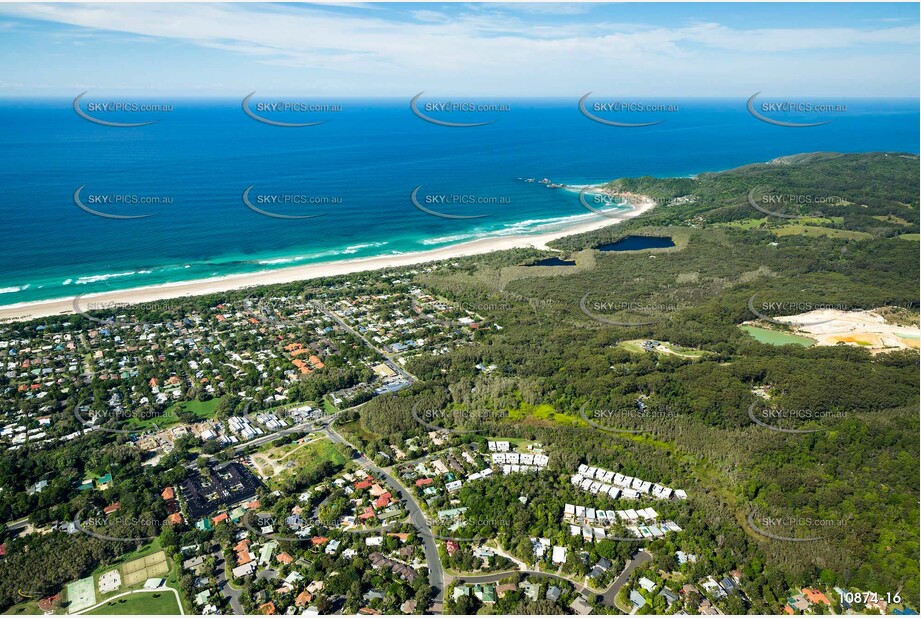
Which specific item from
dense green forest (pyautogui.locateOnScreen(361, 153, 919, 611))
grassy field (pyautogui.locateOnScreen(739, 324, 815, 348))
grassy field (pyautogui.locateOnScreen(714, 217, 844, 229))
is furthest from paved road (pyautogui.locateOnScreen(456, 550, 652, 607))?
grassy field (pyautogui.locateOnScreen(714, 217, 844, 229))

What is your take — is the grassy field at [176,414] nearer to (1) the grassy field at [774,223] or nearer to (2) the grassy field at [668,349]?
(2) the grassy field at [668,349]

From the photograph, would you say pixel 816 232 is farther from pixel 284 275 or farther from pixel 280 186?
pixel 280 186

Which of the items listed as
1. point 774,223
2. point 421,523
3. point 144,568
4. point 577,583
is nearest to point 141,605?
point 144,568

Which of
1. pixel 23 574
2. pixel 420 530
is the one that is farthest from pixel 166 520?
pixel 420 530

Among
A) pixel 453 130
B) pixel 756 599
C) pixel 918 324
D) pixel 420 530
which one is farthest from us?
pixel 453 130

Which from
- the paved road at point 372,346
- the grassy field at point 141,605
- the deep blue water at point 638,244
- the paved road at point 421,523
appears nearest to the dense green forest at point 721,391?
the paved road at point 372,346

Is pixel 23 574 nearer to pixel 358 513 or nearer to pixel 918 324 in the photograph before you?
pixel 358 513
